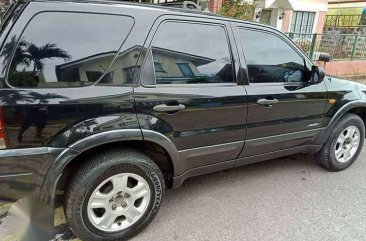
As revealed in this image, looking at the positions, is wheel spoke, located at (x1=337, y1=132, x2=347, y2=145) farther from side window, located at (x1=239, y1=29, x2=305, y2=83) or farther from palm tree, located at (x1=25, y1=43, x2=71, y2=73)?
→ palm tree, located at (x1=25, y1=43, x2=71, y2=73)

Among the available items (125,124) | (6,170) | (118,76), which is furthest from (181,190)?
(6,170)

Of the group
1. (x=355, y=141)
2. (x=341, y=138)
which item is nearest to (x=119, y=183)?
(x=341, y=138)

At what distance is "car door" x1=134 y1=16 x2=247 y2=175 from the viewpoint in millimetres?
2211

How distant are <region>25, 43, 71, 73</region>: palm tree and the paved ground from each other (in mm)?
1385

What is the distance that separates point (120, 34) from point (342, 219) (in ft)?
8.19

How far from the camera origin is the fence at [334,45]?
875cm

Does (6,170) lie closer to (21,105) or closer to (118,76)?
(21,105)

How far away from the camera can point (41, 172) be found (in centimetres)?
194

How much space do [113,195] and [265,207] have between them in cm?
147

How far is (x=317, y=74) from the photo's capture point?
3.07 meters

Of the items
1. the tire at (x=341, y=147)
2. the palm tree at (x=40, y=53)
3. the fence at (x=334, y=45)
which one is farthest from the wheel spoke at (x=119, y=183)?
the fence at (x=334, y=45)

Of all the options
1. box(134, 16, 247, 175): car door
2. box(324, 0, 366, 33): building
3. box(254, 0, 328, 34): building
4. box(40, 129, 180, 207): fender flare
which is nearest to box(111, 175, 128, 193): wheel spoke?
box(40, 129, 180, 207): fender flare

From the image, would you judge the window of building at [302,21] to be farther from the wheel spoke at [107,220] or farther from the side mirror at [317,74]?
the wheel spoke at [107,220]

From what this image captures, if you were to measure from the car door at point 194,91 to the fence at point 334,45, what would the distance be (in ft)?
22.1
